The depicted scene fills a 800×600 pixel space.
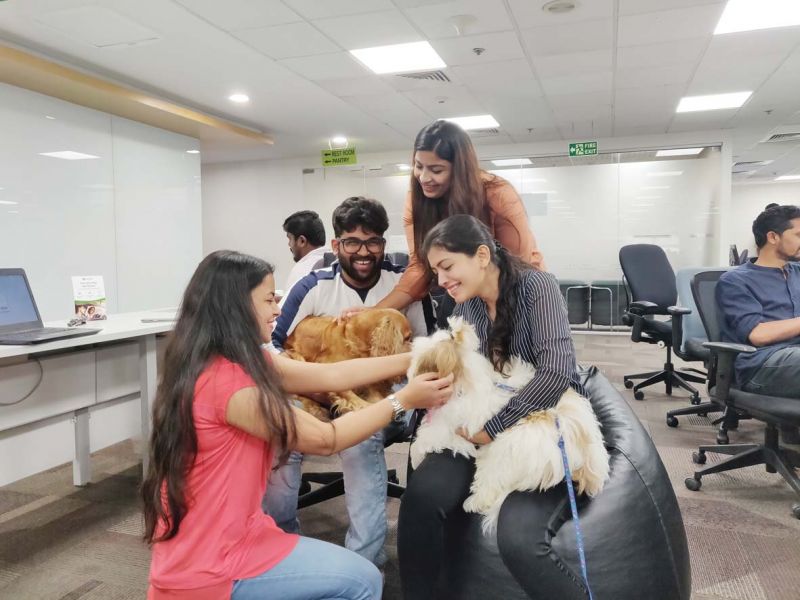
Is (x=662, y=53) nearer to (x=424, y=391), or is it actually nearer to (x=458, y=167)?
(x=458, y=167)

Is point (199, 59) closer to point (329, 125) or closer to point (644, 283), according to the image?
point (329, 125)

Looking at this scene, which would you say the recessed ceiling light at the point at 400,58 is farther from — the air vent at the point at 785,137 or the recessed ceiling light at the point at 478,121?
the air vent at the point at 785,137

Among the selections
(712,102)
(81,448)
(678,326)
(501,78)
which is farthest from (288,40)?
(712,102)

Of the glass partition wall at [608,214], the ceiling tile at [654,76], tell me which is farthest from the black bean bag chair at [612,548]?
the glass partition wall at [608,214]

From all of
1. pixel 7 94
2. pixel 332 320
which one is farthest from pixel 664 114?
pixel 7 94

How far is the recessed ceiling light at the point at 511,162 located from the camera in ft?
29.4

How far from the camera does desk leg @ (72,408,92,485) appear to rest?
289 cm

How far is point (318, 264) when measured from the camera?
124 inches

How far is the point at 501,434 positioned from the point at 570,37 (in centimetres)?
391

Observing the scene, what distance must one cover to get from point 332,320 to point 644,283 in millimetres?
3699

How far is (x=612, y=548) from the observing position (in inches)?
58.9

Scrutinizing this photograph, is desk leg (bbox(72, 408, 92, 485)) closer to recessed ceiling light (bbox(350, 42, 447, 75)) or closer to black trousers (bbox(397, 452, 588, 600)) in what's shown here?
black trousers (bbox(397, 452, 588, 600))

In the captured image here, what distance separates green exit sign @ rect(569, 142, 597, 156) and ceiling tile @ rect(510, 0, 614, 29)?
15.4 feet

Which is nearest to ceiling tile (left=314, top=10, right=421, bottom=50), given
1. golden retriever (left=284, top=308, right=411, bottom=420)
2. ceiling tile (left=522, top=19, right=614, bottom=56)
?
ceiling tile (left=522, top=19, right=614, bottom=56)
